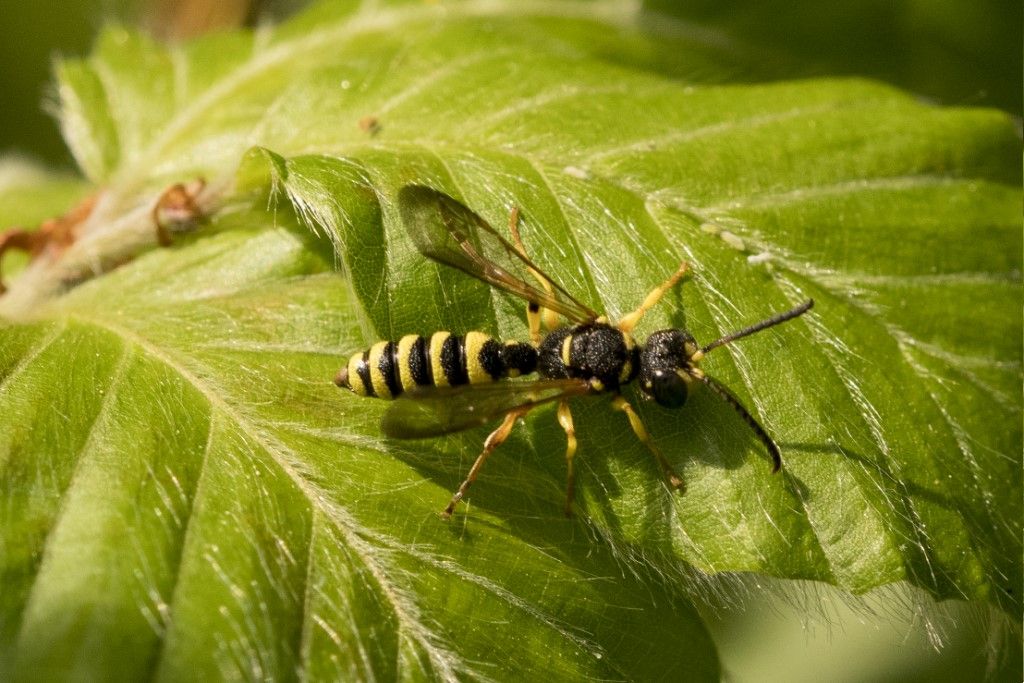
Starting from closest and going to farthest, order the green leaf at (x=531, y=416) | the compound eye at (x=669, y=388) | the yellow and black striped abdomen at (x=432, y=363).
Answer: the green leaf at (x=531, y=416) → the compound eye at (x=669, y=388) → the yellow and black striped abdomen at (x=432, y=363)

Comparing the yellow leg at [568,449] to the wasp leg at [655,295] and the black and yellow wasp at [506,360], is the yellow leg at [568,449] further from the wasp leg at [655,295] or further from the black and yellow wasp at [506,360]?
the wasp leg at [655,295]

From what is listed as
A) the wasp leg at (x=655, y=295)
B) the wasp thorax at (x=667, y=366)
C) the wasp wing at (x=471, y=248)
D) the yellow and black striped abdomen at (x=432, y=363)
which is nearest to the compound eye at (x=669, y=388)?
the wasp thorax at (x=667, y=366)

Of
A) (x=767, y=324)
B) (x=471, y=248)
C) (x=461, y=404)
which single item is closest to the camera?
(x=767, y=324)

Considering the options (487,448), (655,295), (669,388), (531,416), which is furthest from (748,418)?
(487,448)

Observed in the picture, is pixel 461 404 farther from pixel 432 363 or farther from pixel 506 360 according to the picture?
pixel 506 360

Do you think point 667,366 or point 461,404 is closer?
point 667,366

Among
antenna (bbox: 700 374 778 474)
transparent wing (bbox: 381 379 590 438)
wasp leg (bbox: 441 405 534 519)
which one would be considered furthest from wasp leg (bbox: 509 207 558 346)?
antenna (bbox: 700 374 778 474)
